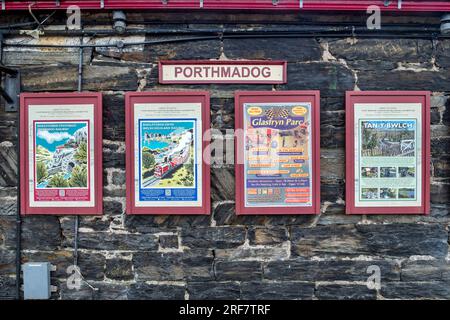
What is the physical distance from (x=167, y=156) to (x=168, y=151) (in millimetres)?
49

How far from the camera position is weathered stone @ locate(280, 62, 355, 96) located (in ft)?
11.1

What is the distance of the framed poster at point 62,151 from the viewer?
11.0ft

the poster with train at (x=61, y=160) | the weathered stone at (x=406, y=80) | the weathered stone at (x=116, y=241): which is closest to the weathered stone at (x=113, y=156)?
the poster with train at (x=61, y=160)

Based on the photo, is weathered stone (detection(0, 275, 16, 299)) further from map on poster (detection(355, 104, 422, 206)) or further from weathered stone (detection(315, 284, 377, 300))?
map on poster (detection(355, 104, 422, 206))

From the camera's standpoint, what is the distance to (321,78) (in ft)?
11.1

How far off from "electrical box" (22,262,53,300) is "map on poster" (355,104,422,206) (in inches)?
124

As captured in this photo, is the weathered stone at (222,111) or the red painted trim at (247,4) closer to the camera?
the red painted trim at (247,4)

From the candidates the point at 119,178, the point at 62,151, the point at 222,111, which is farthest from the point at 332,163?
the point at 62,151

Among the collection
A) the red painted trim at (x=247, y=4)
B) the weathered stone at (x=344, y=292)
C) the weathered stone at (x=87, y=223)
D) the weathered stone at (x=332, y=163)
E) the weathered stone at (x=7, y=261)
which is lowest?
the weathered stone at (x=344, y=292)

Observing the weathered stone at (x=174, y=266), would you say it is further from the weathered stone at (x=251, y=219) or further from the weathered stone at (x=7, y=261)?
the weathered stone at (x=7, y=261)

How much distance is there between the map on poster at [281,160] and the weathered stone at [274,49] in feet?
1.54

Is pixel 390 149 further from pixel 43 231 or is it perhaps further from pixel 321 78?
pixel 43 231

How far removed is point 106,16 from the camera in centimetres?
339

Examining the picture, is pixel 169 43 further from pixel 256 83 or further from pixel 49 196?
pixel 49 196
